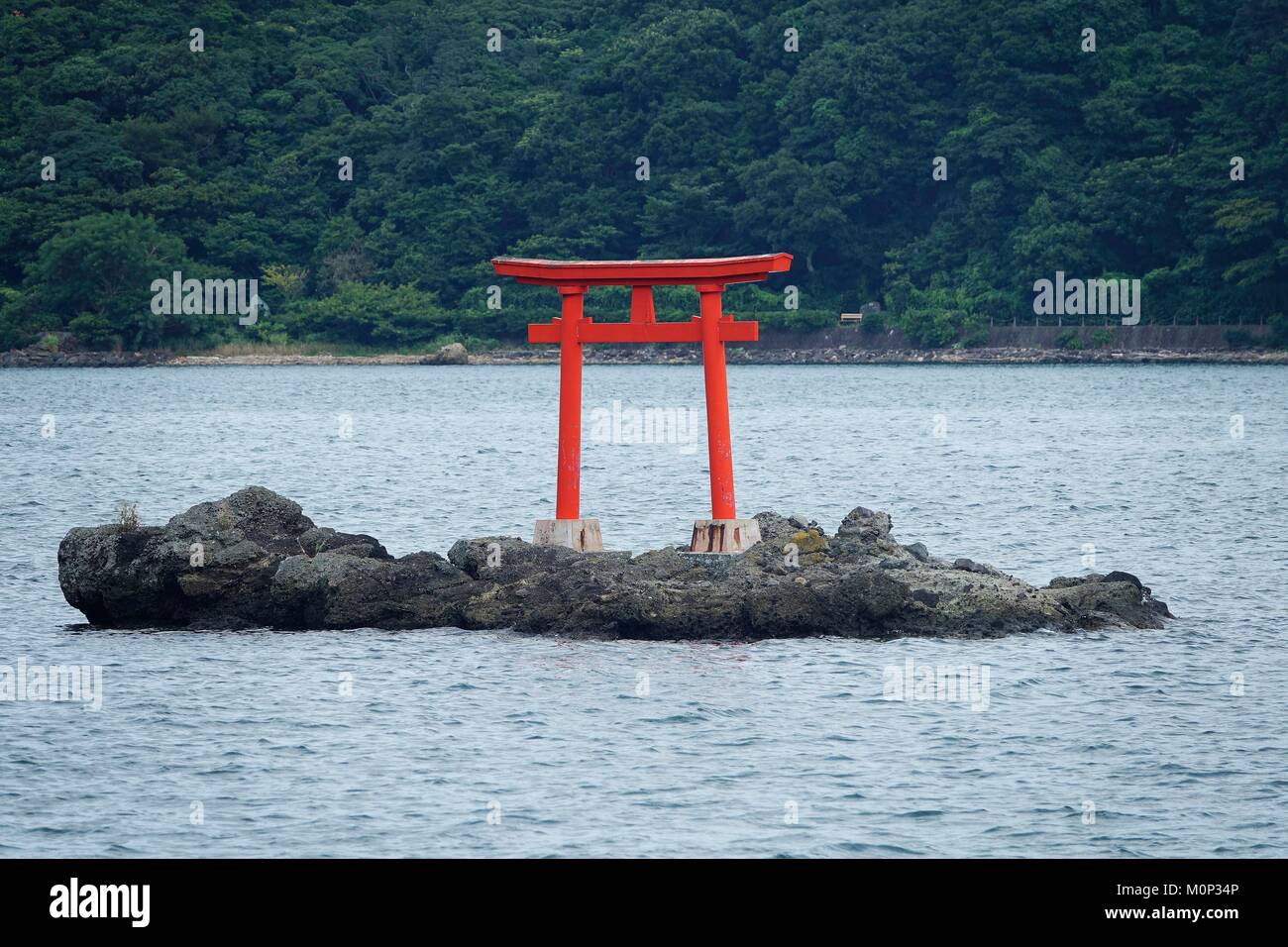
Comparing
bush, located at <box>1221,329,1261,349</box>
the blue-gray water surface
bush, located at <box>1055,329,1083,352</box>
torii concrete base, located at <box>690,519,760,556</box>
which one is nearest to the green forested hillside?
bush, located at <box>1221,329,1261,349</box>

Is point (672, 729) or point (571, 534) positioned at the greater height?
point (571, 534)

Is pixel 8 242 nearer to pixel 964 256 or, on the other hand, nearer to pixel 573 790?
pixel 964 256

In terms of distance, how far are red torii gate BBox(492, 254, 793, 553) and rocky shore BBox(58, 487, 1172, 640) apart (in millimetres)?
504

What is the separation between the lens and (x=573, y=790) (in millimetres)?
15461

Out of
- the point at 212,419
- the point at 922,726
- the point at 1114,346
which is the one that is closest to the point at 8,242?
the point at 212,419

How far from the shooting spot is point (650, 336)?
2198cm

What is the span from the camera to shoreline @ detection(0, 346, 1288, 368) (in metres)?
87.4

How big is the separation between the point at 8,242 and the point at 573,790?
276 feet

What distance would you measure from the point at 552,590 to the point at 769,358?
7802 cm

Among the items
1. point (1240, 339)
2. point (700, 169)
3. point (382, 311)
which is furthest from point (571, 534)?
point (382, 311)

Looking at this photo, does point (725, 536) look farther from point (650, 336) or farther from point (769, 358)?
point (769, 358)

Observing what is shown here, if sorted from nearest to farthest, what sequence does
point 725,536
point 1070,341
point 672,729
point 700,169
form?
point 672,729 < point 725,536 < point 1070,341 < point 700,169

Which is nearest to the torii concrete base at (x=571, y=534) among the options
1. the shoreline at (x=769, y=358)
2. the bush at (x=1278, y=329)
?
the bush at (x=1278, y=329)

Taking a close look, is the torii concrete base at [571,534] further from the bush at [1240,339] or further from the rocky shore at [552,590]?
the bush at [1240,339]
